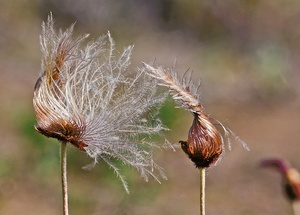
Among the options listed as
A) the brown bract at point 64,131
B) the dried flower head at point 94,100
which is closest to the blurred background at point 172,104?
the dried flower head at point 94,100

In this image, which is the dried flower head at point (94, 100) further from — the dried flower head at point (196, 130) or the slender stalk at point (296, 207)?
the slender stalk at point (296, 207)

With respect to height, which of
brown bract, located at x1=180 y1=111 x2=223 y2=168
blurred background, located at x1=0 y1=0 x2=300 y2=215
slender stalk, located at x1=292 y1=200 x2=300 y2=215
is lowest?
slender stalk, located at x1=292 y1=200 x2=300 y2=215

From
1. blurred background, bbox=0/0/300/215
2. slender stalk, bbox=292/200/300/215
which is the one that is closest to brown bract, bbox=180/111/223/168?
slender stalk, bbox=292/200/300/215

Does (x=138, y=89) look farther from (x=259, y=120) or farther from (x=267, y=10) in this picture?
(x=267, y=10)

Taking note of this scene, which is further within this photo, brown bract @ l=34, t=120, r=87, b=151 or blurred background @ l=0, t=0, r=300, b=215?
blurred background @ l=0, t=0, r=300, b=215

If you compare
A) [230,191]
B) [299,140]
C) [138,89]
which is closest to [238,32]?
[299,140]

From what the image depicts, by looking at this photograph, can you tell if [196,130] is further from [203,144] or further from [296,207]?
[296,207]

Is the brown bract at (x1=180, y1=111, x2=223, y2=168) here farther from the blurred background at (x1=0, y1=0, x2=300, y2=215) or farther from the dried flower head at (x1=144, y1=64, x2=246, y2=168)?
the blurred background at (x1=0, y1=0, x2=300, y2=215)

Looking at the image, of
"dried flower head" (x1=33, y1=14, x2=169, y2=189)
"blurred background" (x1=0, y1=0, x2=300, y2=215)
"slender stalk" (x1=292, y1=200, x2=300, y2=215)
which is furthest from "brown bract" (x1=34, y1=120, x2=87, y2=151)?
"blurred background" (x1=0, y1=0, x2=300, y2=215)

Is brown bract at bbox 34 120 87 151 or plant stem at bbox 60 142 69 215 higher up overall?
brown bract at bbox 34 120 87 151
